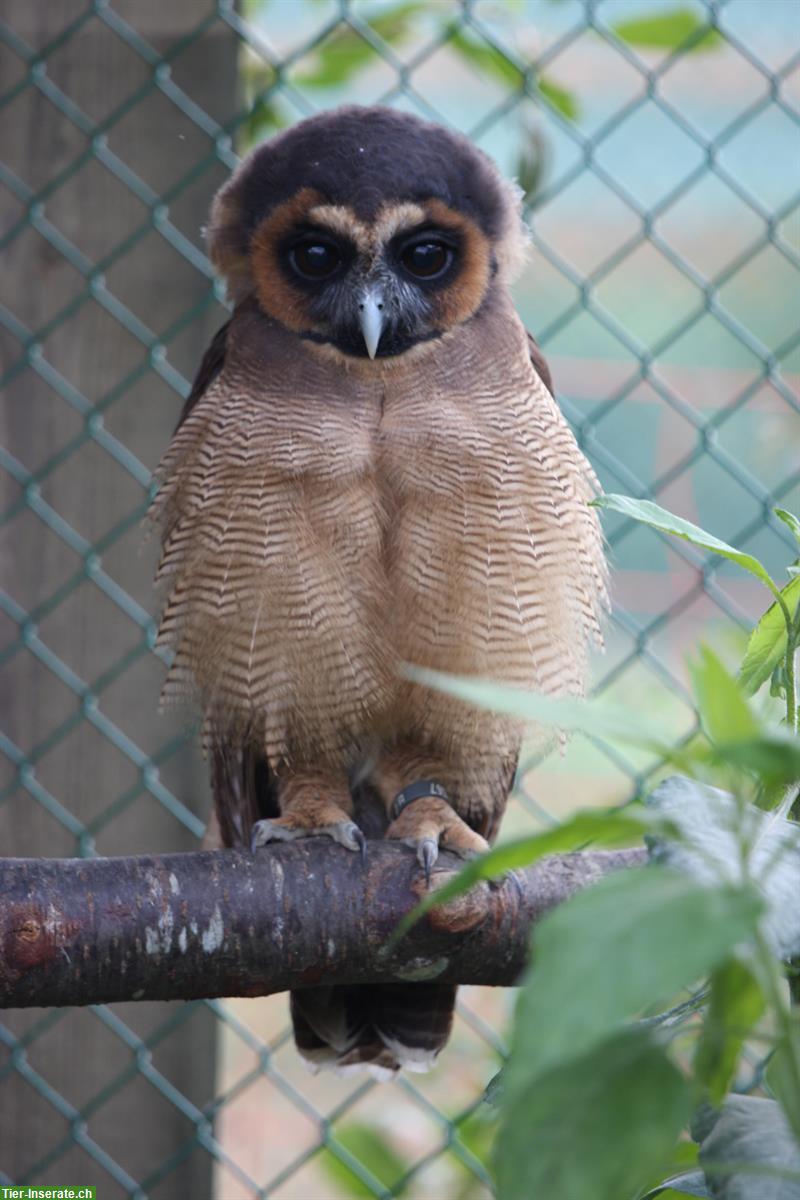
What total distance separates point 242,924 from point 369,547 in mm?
627

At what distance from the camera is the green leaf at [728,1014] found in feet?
1.90

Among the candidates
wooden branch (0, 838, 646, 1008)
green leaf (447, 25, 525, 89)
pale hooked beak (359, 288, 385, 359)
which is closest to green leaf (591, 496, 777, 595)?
wooden branch (0, 838, 646, 1008)

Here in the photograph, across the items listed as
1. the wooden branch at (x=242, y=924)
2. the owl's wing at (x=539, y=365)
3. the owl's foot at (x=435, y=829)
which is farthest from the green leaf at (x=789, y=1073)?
the owl's wing at (x=539, y=365)

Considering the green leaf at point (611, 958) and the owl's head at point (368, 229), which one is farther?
the owl's head at point (368, 229)

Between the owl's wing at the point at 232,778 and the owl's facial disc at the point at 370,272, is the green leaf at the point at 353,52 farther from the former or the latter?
the owl's wing at the point at 232,778

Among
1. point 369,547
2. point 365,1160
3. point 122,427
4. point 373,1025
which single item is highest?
A: point 369,547

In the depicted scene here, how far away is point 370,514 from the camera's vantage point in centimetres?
193

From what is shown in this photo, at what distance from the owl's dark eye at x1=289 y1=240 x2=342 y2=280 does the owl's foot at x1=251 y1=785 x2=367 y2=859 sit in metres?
0.82

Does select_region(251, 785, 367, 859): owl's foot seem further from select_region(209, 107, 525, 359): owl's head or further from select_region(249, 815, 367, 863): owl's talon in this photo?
select_region(209, 107, 525, 359): owl's head

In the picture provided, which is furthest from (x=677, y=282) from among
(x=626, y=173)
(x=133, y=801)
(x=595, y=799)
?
(x=133, y=801)

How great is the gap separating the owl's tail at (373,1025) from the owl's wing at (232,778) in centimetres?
30

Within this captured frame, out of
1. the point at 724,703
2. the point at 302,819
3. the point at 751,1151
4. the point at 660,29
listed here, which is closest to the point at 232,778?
the point at 302,819

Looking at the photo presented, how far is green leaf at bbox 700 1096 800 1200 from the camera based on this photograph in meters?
0.64

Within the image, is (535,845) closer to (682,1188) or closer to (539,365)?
(682,1188)
